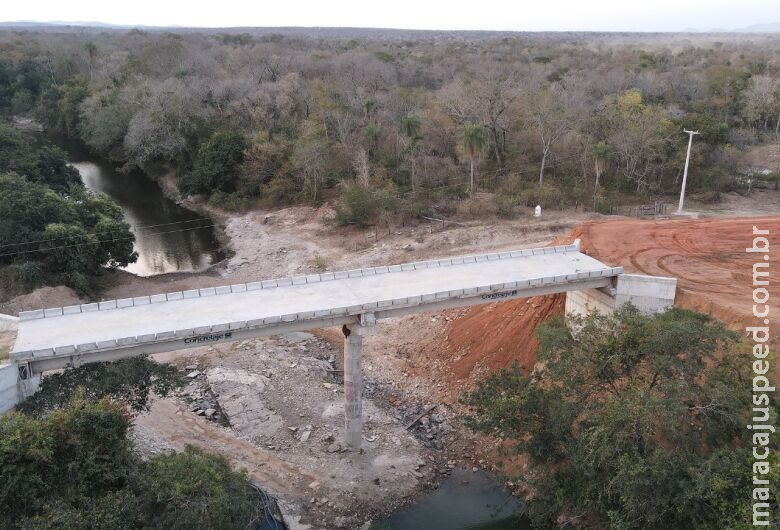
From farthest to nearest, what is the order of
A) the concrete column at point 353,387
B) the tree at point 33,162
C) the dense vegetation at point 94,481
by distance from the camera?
the tree at point 33,162
the concrete column at point 353,387
the dense vegetation at point 94,481

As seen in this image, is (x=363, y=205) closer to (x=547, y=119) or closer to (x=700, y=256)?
(x=547, y=119)

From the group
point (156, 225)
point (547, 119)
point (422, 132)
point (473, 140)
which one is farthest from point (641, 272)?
point (156, 225)

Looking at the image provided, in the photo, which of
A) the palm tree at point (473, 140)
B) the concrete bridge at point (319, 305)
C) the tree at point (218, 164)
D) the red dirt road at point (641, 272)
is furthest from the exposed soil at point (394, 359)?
the tree at point (218, 164)

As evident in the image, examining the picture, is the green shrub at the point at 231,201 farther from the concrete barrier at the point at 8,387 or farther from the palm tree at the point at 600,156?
the concrete barrier at the point at 8,387

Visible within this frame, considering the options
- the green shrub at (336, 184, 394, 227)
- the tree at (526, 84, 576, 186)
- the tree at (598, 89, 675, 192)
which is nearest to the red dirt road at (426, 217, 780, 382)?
the tree at (598, 89, 675, 192)

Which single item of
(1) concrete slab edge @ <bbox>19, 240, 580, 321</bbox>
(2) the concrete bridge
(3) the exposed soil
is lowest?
(3) the exposed soil

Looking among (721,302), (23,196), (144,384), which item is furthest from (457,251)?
(23,196)

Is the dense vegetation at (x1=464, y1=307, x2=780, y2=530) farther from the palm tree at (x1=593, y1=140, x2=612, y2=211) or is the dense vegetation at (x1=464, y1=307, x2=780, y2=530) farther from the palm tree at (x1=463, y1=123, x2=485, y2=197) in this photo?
the palm tree at (x1=463, y1=123, x2=485, y2=197)

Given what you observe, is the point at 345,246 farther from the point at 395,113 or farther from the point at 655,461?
the point at 655,461
